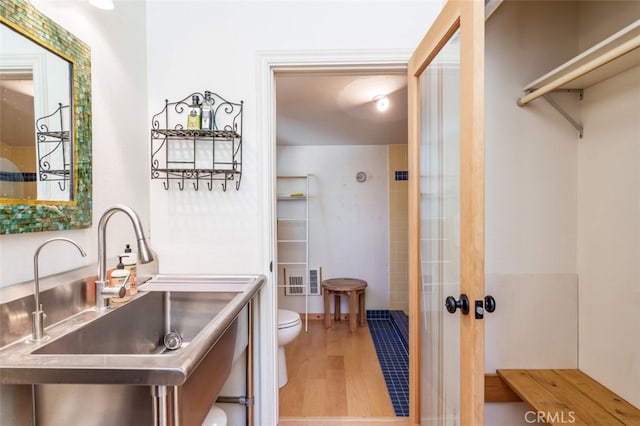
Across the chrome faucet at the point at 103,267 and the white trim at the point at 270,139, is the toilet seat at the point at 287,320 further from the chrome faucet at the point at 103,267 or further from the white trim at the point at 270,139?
the chrome faucet at the point at 103,267

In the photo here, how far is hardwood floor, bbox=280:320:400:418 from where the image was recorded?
1.82 meters

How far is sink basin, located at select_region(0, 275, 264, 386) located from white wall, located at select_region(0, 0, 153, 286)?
0.73 feet

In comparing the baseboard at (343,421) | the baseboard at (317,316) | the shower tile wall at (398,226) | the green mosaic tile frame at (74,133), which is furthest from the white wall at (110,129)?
the shower tile wall at (398,226)

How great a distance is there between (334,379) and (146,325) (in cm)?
151

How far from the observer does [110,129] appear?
4.05 feet

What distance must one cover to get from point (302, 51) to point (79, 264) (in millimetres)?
1317

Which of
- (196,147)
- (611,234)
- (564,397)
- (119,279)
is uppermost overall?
(196,147)

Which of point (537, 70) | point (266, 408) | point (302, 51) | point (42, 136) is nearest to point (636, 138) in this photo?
point (537, 70)

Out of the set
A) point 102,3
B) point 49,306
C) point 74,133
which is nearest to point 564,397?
point 49,306

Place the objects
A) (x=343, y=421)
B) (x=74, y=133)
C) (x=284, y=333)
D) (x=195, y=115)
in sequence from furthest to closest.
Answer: (x=284, y=333), (x=343, y=421), (x=195, y=115), (x=74, y=133)

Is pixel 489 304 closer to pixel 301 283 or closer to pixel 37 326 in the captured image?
pixel 37 326

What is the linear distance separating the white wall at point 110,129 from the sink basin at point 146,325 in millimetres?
231

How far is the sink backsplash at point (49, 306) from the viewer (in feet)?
2.57

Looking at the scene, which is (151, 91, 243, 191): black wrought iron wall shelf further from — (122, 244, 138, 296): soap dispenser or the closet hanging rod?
the closet hanging rod
